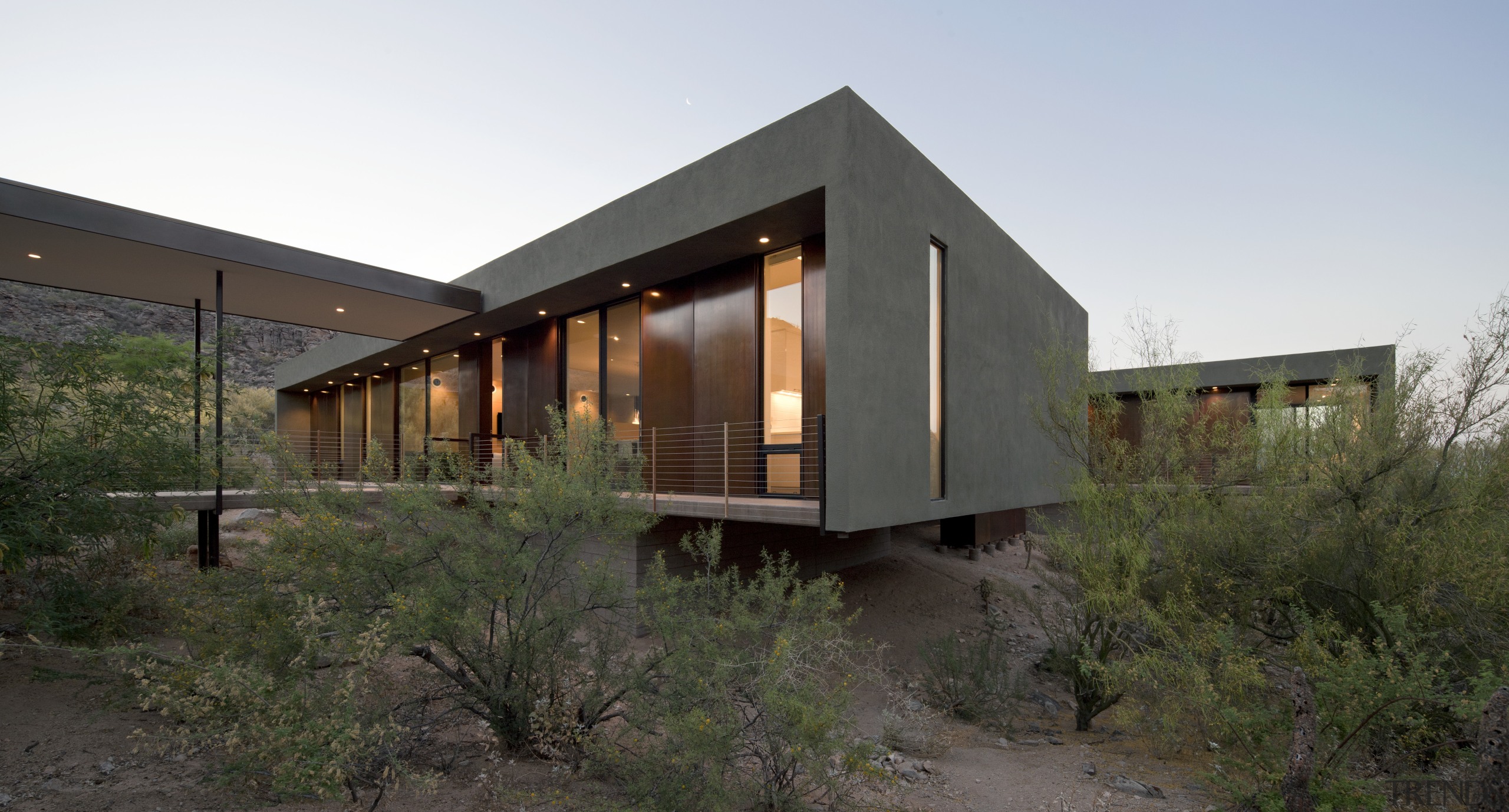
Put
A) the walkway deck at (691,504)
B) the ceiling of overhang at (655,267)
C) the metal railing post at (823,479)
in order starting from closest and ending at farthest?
the walkway deck at (691,504) < the metal railing post at (823,479) < the ceiling of overhang at (655,267)

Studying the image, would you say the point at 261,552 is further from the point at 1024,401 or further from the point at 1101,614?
the point at 1024,401

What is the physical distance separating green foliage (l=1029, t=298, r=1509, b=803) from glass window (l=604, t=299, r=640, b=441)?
5701mm

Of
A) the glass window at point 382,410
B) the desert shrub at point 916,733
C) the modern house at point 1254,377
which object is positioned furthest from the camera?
the glass window at point 382,410

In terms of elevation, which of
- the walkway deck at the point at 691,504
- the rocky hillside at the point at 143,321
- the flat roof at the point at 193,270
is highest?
the rocky hillside at the point at 143,321

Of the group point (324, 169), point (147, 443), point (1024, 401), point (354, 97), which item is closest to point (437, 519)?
point (147, 443)

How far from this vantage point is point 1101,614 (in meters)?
5.44

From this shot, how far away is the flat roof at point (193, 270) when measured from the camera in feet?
21.3

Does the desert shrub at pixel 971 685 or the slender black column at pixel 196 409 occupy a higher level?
the slender black column at pixel 196 409

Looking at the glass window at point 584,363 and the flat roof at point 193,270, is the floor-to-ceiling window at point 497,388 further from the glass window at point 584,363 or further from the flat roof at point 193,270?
the glass window at point 584,363

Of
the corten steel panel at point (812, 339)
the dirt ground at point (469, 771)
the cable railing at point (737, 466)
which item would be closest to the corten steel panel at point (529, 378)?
the cable railing at point (737, 466)

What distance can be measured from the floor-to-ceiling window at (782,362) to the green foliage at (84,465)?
5583mm

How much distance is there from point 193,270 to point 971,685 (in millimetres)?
10669

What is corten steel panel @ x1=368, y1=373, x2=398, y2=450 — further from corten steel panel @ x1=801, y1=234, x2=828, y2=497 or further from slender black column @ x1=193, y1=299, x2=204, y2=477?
corten steel panel @ x1=801, y1=234, x2=828, y2=497

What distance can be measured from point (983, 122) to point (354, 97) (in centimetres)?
1288
